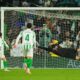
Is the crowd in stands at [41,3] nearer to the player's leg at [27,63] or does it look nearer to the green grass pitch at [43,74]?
the green grass pitch at [43,74]

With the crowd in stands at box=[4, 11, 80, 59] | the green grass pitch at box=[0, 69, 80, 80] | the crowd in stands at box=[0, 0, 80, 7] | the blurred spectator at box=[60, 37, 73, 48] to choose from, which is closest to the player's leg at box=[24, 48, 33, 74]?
the green grass pitch at box=[0, 69, 80, 80]

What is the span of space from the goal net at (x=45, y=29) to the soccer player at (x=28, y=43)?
147cm

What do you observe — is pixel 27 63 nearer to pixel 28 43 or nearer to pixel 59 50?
pixel 28 43

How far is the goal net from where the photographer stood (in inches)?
790

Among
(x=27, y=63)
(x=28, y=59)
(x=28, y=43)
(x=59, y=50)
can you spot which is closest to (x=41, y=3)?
(x=59, y=50)

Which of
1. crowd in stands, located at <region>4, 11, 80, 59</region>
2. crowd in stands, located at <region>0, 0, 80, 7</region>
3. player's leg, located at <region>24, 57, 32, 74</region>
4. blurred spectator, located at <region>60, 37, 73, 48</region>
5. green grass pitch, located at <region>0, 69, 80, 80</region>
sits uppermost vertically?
crowd in stands, located at <region>0, 0, 80, 7</region>

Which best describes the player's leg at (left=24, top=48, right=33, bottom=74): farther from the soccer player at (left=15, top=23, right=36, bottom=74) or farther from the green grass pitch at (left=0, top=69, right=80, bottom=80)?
the green grass pitch at (left=0, top=69, right=80, bottom=80)

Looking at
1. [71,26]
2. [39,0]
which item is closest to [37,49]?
[71,26]

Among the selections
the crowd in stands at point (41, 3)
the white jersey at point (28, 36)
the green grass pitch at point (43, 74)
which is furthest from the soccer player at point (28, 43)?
the crowd in stands at point (41, 3)

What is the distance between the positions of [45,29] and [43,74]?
90.5 inches

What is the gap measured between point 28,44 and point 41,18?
7.19 feet

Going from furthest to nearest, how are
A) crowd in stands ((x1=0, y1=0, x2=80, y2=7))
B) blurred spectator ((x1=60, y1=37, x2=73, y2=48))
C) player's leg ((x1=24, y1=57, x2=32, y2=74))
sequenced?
crowd in stands ((x1=0, y1=0, x2=80, y2=7))
blurred spectator ((x1=60, y1=37, x2=73, y2=48))
player's leg ((x1=24, y1=57, x2=32, y2=74))

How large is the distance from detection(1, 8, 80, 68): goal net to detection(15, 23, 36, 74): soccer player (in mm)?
1472

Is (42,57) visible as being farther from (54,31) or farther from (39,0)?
(39,0)
